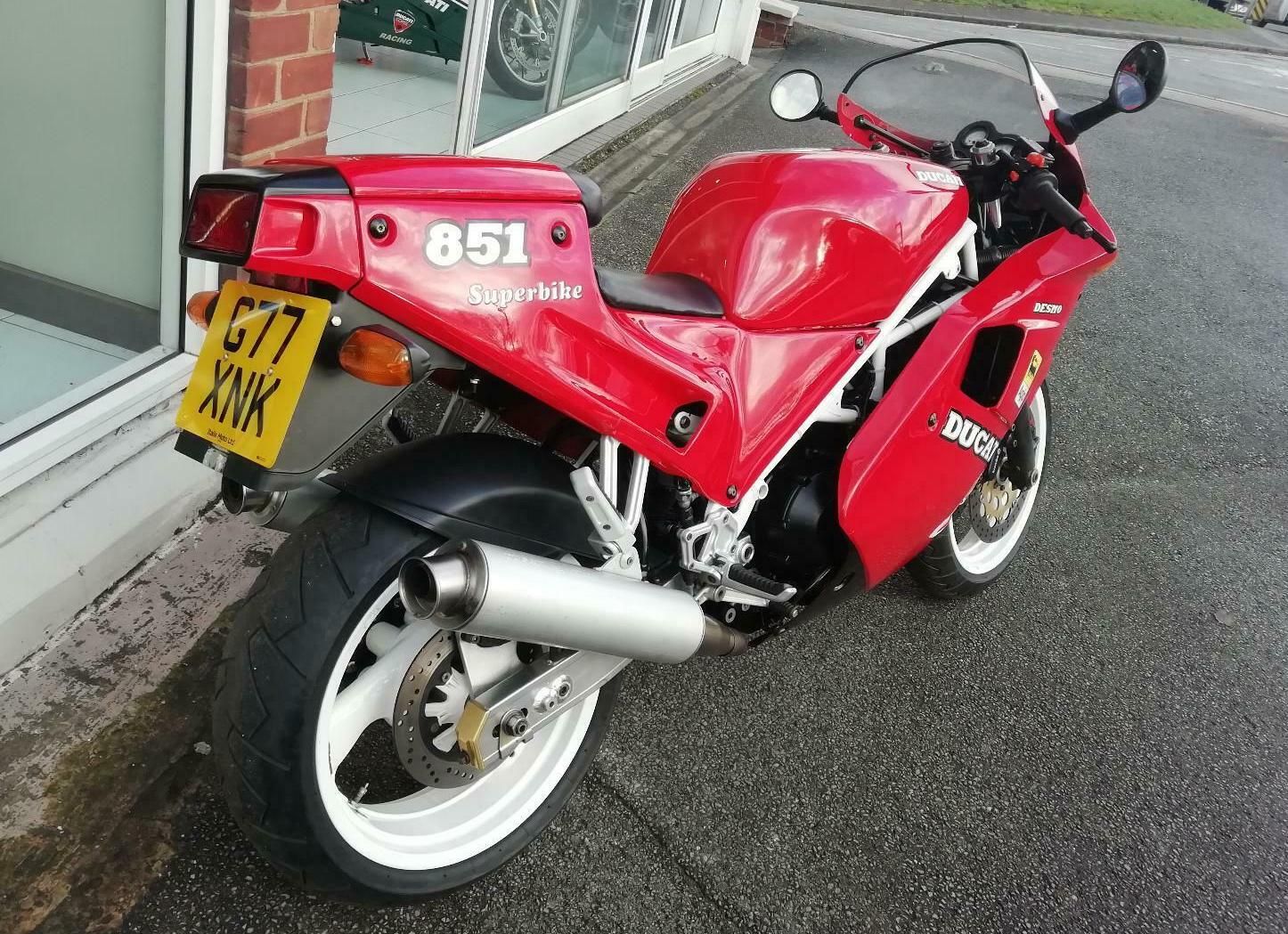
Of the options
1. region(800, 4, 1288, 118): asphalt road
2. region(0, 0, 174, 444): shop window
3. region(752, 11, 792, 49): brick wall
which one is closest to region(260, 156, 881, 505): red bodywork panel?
region(0, 0, 174, 444): shop window

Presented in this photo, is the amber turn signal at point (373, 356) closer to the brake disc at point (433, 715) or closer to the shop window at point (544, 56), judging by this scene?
the brake disc at point (433, 715)

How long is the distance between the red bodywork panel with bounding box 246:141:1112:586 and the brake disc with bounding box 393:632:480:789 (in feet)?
1.60

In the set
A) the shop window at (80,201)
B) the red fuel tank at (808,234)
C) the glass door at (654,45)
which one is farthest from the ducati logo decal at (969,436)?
the glass door at (654,45)

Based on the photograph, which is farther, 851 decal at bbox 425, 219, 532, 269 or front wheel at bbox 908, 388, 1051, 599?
front wheel at bbox 908, 388, 1051, 599

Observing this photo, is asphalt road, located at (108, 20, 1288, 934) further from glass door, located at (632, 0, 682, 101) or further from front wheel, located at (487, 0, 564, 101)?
glass door, located at (632, 0, 682, 101)

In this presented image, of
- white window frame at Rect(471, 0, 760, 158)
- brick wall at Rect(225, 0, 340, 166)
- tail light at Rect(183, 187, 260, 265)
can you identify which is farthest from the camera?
white window frame at Rect(471, 0, 760, 158)

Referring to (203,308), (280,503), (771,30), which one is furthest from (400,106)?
(771,30)

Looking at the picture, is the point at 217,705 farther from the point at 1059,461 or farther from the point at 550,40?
the point at 550,40

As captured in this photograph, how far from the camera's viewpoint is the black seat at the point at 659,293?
1.49 metres

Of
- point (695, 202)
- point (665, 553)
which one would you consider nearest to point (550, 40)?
point (695, 202)

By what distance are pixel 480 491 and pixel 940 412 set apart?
110 cm

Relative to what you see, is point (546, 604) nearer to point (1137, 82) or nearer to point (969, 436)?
point (969, 436)

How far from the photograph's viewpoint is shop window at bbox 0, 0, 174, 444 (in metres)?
2.33

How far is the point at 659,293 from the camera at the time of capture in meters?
1.58
